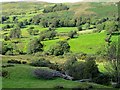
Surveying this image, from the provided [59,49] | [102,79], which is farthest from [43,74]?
[59,49]

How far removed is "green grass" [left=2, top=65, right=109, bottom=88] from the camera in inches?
1325

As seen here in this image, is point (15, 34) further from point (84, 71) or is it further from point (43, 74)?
point (43, 74)

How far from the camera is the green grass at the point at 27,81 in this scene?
33.7 metres

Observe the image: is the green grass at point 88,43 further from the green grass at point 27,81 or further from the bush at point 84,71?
the green grass at point 27,81

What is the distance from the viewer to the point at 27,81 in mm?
36125

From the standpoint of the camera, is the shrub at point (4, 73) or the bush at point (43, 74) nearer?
the shrub at point (4, 73)

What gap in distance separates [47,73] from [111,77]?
41.8ft

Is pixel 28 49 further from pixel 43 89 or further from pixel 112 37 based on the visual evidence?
pixel 43 89

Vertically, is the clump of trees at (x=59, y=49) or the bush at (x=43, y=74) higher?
the bush at (x=43, y=74)

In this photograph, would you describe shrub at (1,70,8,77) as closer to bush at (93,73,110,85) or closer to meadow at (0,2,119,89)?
meadow at (0,2,119,89)

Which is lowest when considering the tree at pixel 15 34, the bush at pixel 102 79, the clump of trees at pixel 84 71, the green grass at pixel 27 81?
the tree at pixel 15 34

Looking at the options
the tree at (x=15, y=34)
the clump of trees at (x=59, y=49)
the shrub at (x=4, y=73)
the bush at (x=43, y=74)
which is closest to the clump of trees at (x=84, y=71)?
the bush at (x=43, y=74)

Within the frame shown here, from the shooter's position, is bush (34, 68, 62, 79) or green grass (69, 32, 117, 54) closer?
bush (34, 68, 62, 79)

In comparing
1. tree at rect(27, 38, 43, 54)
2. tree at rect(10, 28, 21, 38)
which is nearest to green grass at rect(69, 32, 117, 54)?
tree at rect(27, 38, 43, 54)
